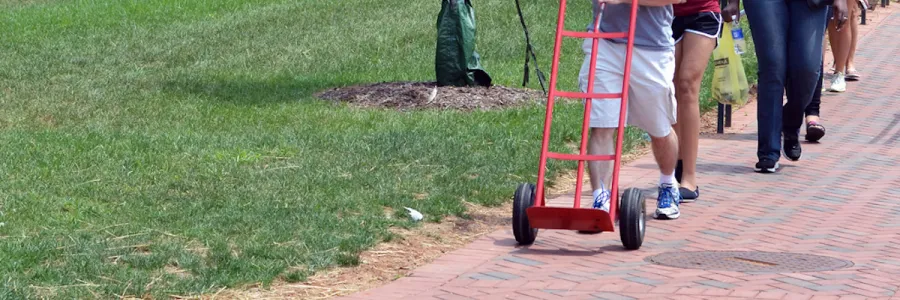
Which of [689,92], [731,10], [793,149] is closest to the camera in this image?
[689,92]

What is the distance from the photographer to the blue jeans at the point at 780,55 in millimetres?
9000

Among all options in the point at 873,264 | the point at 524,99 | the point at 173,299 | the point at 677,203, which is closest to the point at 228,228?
the point at 173,299

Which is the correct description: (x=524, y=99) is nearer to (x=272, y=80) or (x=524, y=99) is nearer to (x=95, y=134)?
(x=272, y=80)

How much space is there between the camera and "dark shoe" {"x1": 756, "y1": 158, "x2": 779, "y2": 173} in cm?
924

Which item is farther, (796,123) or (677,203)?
(796,123)

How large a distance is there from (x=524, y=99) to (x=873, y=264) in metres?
6.02

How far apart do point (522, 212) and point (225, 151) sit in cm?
289

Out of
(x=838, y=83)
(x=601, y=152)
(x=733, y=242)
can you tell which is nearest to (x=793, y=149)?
(x=733, y=242)

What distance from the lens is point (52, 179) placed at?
7980 mm

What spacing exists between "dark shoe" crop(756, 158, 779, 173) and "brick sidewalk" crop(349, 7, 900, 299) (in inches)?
2.4

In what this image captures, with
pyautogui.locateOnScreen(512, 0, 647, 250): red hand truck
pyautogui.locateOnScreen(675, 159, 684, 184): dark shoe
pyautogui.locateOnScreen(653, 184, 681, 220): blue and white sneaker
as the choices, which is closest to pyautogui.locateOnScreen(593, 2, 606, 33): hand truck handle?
pyautogui.locateOnScreen(512, 0, 647, 250): red hand truck

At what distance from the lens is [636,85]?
713cm

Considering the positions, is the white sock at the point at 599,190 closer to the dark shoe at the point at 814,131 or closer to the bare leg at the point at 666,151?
the bare leg at the point at 666,151

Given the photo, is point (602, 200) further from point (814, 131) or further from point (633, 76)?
point (814, 131)
